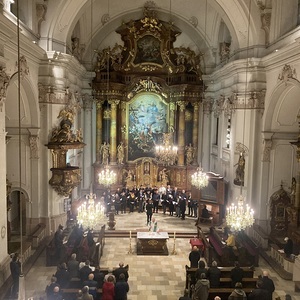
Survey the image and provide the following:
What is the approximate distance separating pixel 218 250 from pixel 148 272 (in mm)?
2584

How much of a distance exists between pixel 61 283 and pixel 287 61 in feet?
33.3

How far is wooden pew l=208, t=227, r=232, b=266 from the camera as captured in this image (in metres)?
12.0

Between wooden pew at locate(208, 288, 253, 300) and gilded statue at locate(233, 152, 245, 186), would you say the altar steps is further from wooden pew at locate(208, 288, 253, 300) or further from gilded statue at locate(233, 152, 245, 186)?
wooden pew at locate(208, 288, 253, 300)

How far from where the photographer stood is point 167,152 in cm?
1956

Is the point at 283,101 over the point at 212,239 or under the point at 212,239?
over

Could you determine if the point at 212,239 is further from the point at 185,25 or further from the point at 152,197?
the point at 185,25

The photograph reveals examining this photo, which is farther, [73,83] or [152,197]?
[152,197]

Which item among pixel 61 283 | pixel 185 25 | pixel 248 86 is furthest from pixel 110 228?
pixel 185 25

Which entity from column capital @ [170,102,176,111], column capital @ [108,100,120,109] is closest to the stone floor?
column capital @ [170,102,176,111]

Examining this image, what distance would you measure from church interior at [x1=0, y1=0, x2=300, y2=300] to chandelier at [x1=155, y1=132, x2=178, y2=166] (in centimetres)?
13

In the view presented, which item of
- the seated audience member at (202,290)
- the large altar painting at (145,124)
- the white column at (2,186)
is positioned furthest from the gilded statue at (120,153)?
the seated audience member at (202,290)

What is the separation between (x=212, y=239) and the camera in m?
14.3

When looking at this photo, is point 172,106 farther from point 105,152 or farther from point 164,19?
point 164,19

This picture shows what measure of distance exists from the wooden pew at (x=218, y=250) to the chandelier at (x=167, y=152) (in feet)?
19.1
